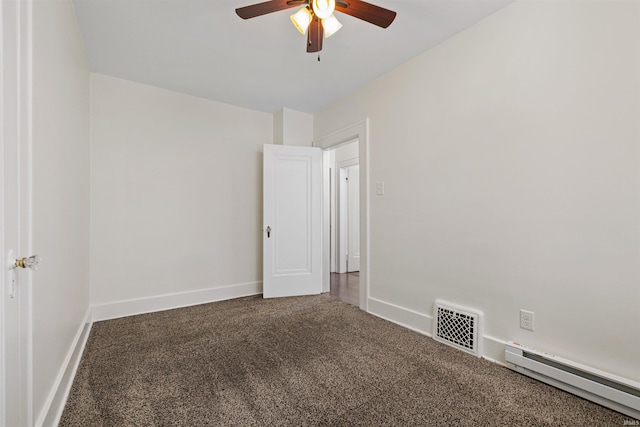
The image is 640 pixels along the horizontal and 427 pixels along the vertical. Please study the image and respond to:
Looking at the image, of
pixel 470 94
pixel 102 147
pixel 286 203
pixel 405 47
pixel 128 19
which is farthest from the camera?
pixel 286 203

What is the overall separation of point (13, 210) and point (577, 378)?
2.74 meters

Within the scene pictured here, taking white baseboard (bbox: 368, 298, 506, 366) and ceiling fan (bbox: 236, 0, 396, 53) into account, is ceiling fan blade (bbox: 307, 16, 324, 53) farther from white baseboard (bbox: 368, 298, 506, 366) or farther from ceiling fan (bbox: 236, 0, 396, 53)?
white baseboard (bbox: 368, 298, 506, 366)

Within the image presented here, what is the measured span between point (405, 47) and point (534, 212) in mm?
1681

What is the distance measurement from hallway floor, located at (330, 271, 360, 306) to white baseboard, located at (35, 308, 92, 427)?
2532mm

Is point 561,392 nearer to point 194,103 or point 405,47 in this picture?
point 405,47

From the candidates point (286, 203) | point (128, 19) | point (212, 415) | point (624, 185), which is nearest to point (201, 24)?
point (128, 19)

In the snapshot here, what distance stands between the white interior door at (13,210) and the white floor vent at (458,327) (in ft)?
8.10

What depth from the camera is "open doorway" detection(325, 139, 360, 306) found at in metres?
5.29

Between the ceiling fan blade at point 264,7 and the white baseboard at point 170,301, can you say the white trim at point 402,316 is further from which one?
the ceiling fan blade at point 264,7

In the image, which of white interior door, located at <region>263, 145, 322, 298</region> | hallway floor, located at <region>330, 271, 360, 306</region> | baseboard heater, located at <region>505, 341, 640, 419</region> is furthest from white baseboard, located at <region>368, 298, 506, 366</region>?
white interior door, located at <region>263, 145, 322, 298</region>

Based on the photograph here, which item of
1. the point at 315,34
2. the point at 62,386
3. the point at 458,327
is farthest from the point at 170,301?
the point at 315,34

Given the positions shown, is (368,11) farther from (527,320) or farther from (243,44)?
(527,320)

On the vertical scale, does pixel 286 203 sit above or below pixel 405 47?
below

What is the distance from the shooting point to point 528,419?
146cm
